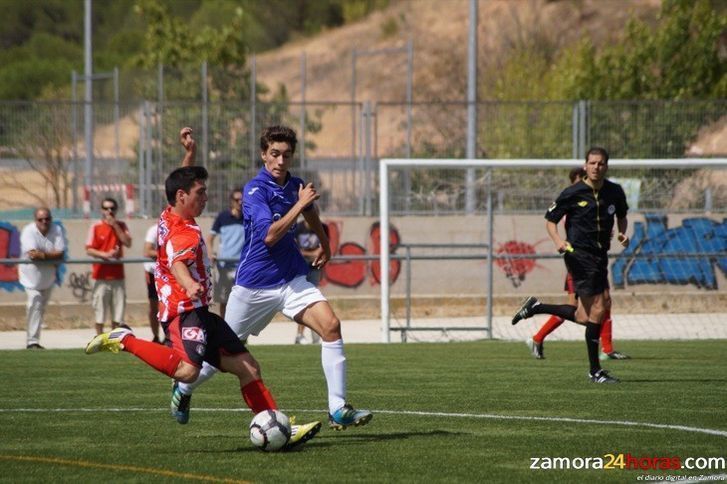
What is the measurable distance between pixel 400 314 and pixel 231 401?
1297cm

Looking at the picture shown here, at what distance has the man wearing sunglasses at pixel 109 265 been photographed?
1994cm

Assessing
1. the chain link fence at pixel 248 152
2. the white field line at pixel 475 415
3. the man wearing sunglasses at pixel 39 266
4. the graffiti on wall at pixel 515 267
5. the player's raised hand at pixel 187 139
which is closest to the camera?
the white field line at pixel 475 415

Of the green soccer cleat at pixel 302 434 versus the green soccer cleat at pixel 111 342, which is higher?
the green soccer cleat at pixel 111 342

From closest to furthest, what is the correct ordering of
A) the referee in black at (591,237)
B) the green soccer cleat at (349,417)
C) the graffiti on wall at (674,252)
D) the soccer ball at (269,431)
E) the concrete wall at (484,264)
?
1. the soccer ball at (269,431)
2. the green soccer cleat at (349,417)
3. the referee in black at (591,237)
4. the graffiti on wall at (674,252)
5. the concrete wall at (484,264)

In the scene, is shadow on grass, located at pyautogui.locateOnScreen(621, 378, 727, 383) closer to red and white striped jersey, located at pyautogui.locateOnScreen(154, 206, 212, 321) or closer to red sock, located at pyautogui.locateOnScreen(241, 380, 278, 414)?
red sock, located at pyautogui.locateOnScreen(241, 380, 278, 414)

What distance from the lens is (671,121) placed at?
26.7 meters

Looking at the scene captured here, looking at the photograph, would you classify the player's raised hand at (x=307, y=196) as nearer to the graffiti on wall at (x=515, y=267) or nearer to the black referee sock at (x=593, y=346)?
the black referee sock at (x=593, y=346)

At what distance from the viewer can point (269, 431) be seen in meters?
8.52

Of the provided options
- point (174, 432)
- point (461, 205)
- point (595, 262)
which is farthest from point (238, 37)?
point (174, 432)

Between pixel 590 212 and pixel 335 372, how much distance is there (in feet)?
15.3

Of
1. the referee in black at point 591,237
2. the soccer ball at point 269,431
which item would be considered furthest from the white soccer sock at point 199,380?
the referee in black at point 591,237

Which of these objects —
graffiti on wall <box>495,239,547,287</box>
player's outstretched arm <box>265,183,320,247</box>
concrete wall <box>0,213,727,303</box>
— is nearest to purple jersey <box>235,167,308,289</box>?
player's outstretched arm <box>265,183,320,247</box>

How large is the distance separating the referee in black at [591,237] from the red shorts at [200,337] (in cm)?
493

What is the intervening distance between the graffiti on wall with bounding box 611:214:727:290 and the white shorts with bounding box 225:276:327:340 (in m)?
14.4
